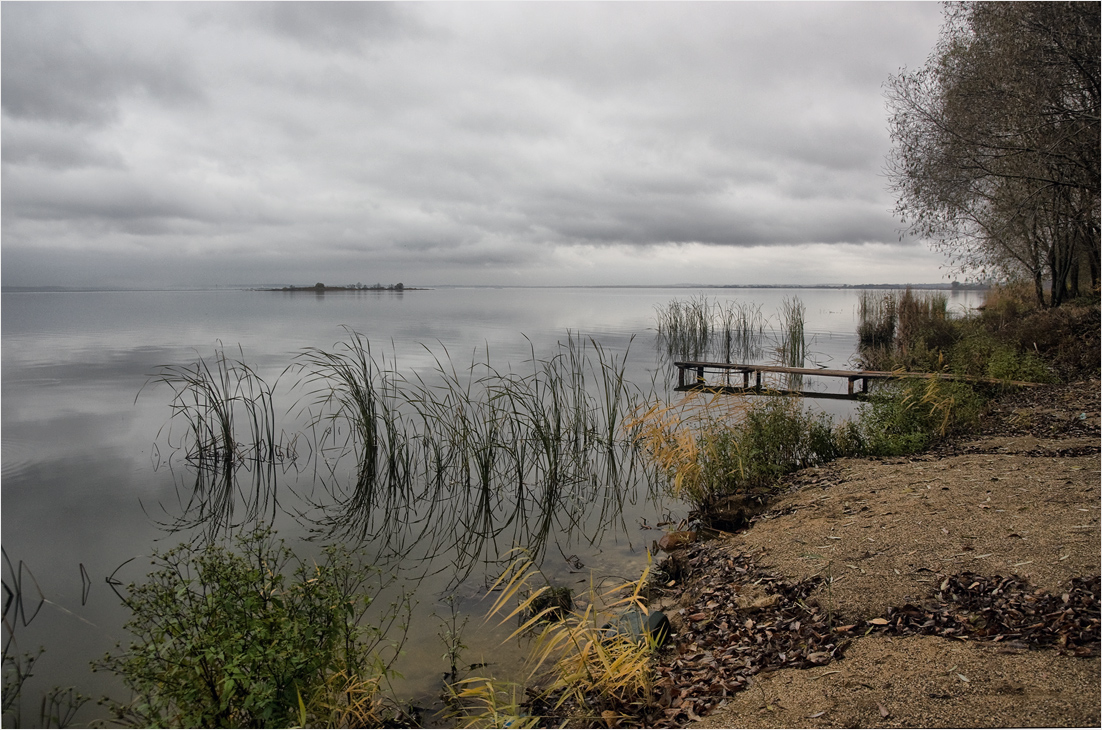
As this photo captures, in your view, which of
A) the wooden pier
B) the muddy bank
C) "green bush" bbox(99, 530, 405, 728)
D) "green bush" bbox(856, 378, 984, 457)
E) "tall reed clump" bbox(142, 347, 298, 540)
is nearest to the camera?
the muddy bank

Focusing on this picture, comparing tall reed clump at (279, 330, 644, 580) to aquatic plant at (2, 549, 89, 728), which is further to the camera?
tall reed clump at (279, 330, 644, 580)

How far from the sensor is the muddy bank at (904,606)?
2.38 metres

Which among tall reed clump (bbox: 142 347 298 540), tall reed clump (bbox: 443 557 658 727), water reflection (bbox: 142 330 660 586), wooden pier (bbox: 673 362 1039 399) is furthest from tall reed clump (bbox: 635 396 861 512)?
tall reed clump (bbox: 142 347 298 540)

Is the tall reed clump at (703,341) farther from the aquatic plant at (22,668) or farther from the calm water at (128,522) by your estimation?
the aquatic plant at (22,668)

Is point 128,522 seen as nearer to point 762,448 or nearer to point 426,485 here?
point 426,485

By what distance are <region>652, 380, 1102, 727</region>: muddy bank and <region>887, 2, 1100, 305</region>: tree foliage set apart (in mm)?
7527

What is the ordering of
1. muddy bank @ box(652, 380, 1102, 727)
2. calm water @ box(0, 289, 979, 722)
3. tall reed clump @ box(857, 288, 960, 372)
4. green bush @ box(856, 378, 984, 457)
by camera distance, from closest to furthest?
muddy bank @ box(652, 380, 1102, 727)
calm water @ box(0, 289, 979, 722)
green bush @ box(856, 378, 984, 457)
tall reed clump @ box(857, 288, 960, 372)

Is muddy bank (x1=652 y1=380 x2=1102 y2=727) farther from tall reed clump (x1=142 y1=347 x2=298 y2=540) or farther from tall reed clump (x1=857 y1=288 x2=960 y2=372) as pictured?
tall reed clump (x1=857 y1=288 x2=960 y2=372)

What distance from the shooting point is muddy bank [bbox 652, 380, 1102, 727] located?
238 centimetres

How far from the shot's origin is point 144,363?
1595 centimetres

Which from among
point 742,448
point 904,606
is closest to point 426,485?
point 742,448

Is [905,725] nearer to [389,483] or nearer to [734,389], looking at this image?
[389,483]

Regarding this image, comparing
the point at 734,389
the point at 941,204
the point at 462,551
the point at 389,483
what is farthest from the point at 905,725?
the point at 941,204

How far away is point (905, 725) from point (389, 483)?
5814 mm
